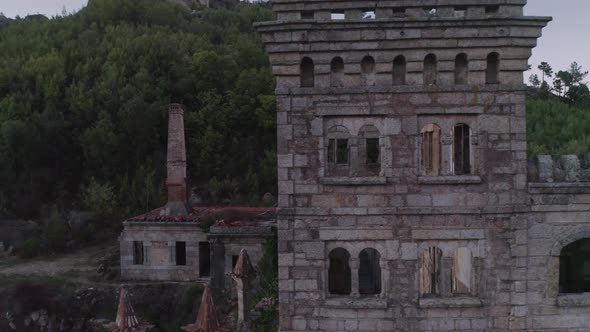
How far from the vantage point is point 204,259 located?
25.8 metres

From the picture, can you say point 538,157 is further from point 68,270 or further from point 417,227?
point 68,270

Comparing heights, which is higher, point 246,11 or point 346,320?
point 246,11

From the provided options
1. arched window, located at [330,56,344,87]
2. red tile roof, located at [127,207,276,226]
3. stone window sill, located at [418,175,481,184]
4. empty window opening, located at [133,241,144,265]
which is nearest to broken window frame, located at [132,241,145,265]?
empty window opening, located at [133,241,144,265]

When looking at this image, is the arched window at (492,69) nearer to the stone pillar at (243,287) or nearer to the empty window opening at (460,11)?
the empty window opening at (460,11)

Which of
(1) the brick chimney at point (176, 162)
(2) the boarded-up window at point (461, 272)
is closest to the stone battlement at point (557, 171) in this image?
(2) the boarded-up window at point (461, 272)

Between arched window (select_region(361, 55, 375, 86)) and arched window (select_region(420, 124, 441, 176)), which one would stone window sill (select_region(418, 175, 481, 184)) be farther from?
arched window (select_region(420, 124, 441, 176))

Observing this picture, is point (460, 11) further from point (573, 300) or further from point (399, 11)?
point (573, 300)

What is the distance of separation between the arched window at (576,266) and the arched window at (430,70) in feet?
16.1

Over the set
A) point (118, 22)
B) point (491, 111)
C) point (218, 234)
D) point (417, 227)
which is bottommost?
point (218, 234)

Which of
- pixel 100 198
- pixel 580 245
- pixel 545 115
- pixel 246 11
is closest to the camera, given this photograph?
pixel 580 245

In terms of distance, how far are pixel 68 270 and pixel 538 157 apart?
24647 millimetres

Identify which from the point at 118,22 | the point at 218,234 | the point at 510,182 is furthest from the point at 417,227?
the point at 118,22

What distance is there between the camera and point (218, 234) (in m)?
22.5

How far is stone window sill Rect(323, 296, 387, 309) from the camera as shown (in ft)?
31.0
